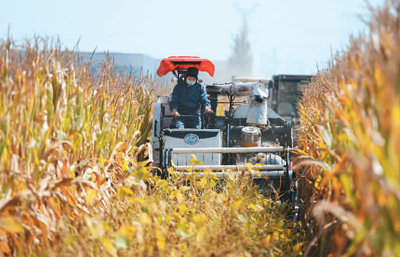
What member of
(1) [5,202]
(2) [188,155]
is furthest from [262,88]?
(1) [5,202]

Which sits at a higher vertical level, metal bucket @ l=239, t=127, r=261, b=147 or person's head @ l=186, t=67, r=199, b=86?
person's head @ l=186, t=67, r=199, b=86

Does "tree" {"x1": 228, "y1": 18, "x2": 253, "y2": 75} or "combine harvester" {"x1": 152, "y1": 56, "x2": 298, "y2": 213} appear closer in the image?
"combine harvester" {"x1": 152, "y1": 56, "x2": 298, "y2": 213}

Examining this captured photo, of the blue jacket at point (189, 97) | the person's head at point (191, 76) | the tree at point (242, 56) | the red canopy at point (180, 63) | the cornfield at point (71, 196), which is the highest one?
the tree at point (242, 56)

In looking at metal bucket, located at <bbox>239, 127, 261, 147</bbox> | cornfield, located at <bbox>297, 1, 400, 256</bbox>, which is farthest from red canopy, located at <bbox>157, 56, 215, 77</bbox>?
cornfield, located at <bbox>297, 1, 400, 256</bbox>

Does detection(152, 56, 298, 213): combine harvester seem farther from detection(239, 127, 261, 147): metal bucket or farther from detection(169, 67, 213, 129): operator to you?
detection(169, 67, 213, 129): operator

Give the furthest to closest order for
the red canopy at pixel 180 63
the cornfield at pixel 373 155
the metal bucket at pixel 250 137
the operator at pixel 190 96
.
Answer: the red canopy at pixel 180 63
the operator at pixel 190 96
the metal bucket at pixel 250 137
the cornfield at pixel 373 155

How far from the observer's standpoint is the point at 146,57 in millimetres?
Result: 73812

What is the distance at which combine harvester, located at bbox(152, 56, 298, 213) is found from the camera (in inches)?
238

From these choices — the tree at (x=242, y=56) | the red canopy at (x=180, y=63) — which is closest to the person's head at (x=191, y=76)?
the red canopy at (x=180, y=63)

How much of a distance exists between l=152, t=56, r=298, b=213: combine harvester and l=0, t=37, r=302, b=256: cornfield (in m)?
0.76

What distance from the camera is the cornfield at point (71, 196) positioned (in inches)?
140

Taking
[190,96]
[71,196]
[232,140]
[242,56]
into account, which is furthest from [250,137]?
[242,56]

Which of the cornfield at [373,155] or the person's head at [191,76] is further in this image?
the person's head at [191,76]

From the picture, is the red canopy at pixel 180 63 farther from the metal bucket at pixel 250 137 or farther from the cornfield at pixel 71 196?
the cornfield at pixel 71 196
